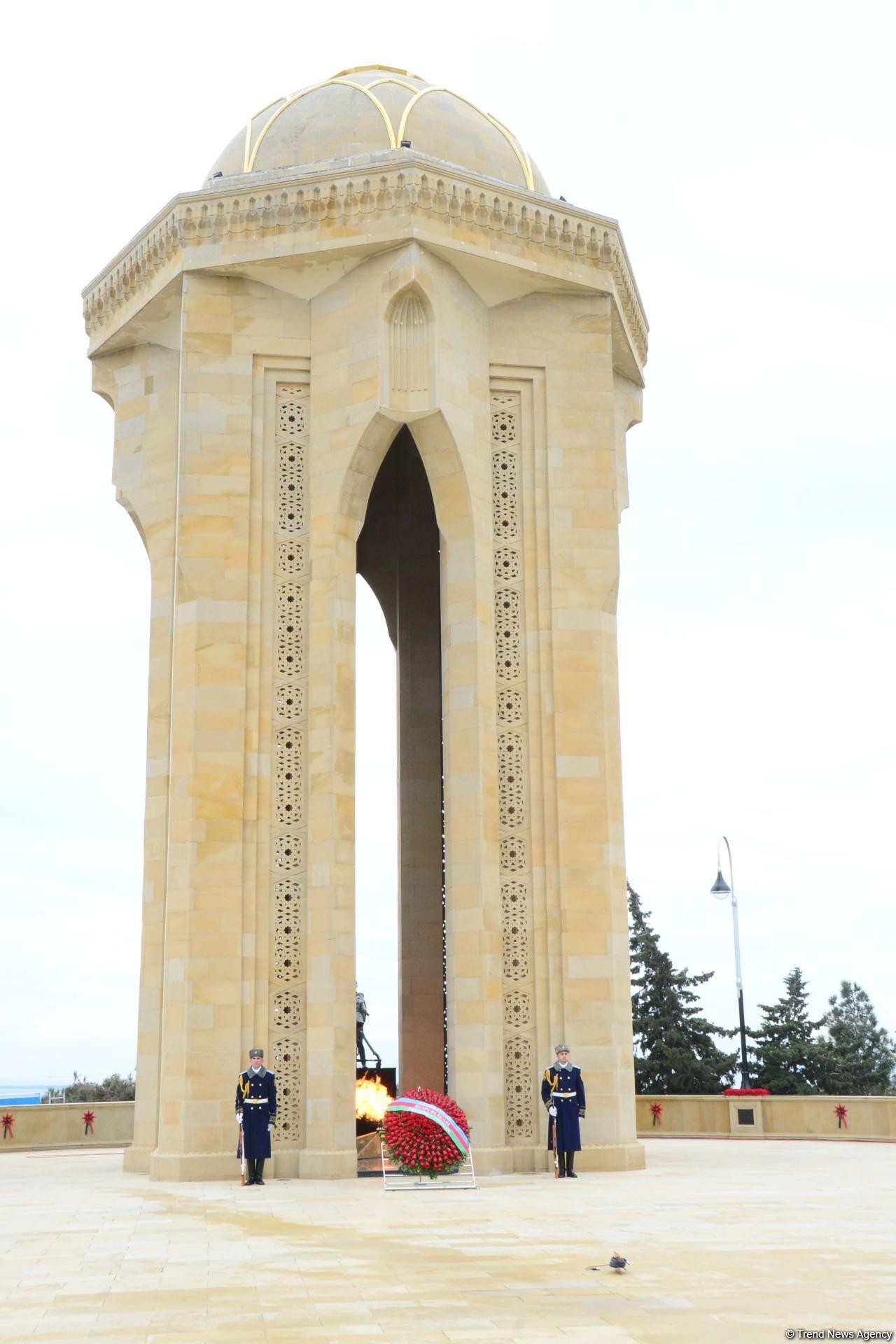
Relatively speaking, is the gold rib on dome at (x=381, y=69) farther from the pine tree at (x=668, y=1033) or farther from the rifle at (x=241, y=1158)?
the pine tree at (x=668, y=1033)

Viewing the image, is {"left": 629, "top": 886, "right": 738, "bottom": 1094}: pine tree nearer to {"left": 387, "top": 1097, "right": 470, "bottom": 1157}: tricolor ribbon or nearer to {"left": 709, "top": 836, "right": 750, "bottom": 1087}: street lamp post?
Result: {"left": 709, "top": 836, "right": 750, "bottom": 1087}: street lamp post

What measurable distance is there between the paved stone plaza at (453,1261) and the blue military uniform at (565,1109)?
24.1 inches

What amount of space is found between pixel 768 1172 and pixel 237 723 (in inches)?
309

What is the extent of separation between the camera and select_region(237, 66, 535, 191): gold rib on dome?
19031 mm

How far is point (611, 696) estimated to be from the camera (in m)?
18.3

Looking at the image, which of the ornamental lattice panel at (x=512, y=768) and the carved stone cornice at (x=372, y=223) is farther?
the carved stone cornice at (x=372, y=223)

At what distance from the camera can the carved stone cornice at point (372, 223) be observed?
17.5 meters

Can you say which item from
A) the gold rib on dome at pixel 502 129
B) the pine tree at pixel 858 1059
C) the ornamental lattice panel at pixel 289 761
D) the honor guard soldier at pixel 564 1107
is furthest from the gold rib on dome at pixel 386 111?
the pine tree at pixel 858 1059

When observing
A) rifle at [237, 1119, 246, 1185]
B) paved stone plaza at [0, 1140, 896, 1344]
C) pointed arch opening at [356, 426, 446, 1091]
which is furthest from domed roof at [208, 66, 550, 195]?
paved stone plaza at [0, 1140, 896, 1344]

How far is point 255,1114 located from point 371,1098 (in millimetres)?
4385

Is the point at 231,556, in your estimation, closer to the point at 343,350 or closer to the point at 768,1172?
the point at 343,350

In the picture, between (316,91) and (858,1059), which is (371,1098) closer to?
(316,91)

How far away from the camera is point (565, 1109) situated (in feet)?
50.9

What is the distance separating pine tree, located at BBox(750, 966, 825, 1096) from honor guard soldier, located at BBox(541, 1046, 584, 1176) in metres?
23.7
